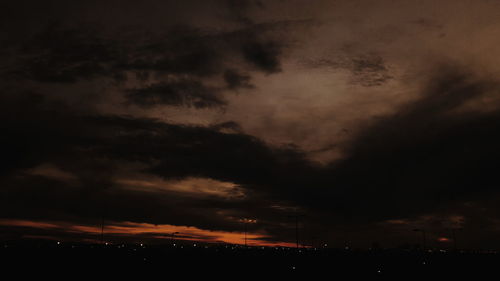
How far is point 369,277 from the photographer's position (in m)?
158

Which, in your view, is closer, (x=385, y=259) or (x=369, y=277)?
(x=369, y=277)

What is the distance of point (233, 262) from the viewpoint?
527ft

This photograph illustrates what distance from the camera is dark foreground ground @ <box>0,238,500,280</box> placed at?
Result: 135 m

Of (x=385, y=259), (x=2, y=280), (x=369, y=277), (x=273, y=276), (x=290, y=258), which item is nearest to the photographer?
(x=2, y=280)

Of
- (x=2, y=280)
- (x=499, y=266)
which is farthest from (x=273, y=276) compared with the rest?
(x=499, y=266)

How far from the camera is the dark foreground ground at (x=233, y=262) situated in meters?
135

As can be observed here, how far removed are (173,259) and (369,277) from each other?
66.5 metres

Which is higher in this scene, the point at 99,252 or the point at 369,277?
the point at 99,252

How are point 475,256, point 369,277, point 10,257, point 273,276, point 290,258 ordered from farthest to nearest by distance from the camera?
1. point 475,256
2. point 290,258
3. point 369,277
4. point 273,276
5. point 10,257

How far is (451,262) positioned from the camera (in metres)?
181

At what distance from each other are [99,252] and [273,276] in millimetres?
56216

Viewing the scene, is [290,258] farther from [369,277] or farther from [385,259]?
[385,259]

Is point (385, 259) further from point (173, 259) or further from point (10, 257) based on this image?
point (10, 257)

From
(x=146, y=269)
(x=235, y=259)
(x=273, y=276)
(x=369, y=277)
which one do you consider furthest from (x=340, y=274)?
(x=146, y=269)
